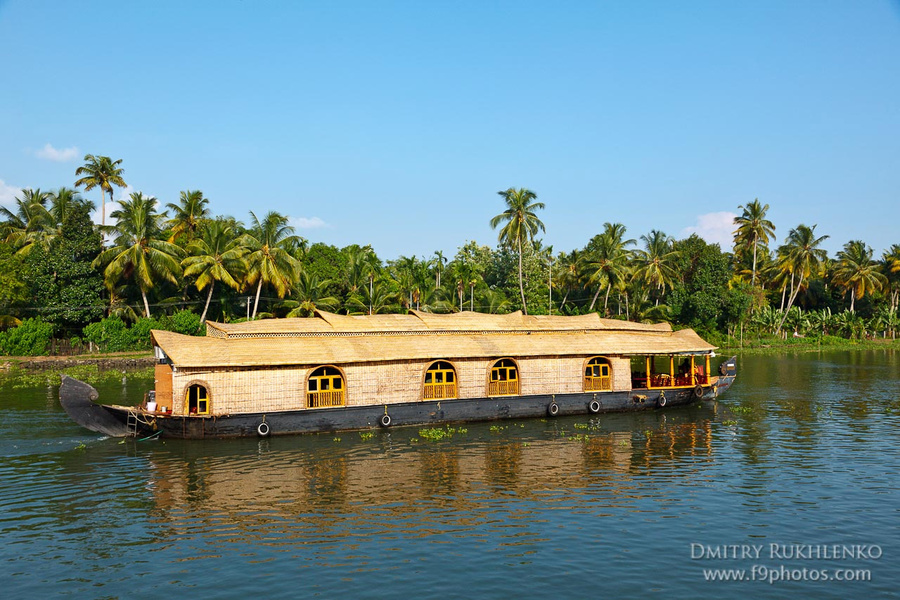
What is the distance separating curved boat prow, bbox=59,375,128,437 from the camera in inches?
852

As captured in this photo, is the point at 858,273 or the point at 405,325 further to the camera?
the point at 858,273

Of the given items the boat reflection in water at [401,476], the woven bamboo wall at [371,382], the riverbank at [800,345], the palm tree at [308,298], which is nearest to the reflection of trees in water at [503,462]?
the boat reflection in water at [401,476]

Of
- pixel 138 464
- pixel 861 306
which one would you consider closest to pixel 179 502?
pixel 138 464

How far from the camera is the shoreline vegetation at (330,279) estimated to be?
48.9 meters

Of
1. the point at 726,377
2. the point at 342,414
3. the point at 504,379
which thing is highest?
the point at 504,379

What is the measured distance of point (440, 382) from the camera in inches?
1000

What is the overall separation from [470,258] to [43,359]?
47181 mm

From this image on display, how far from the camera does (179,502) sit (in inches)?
654

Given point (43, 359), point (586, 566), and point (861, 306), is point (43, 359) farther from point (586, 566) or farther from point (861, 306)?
point (861, 306)

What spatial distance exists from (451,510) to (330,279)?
4203cm

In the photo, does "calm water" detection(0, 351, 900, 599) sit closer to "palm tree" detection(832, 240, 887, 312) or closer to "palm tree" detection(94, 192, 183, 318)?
"palm tree" detection(94, 192, 183, 318)

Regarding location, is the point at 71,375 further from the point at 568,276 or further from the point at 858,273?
the point at 858,273

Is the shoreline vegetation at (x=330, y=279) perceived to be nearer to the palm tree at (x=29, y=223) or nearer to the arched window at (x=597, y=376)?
the palm tree at (x=29, y=223)

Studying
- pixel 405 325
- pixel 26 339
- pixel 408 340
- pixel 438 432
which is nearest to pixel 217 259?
pixel 26 339
